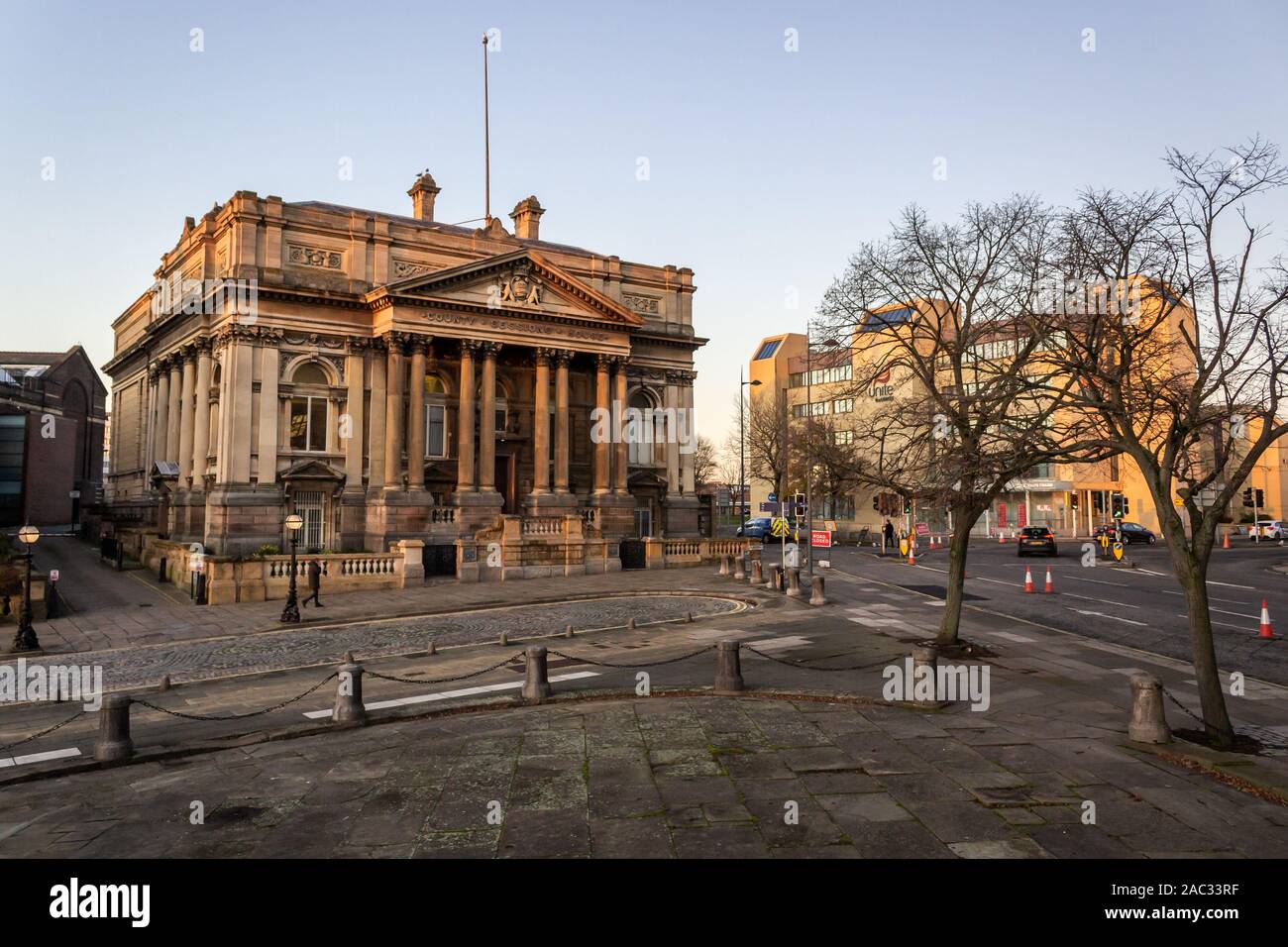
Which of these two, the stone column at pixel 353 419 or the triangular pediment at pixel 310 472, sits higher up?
the stone column at pixel 353 419

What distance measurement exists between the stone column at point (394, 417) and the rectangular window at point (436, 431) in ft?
9.91

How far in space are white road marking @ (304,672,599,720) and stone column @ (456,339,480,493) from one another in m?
23.3

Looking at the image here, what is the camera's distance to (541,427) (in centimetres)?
3959

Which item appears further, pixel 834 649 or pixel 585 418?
pixel 585 418

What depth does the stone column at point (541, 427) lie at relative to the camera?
129ft

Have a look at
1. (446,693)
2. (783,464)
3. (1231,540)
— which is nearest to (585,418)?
(783,464)

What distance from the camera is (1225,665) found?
1512 centimetres

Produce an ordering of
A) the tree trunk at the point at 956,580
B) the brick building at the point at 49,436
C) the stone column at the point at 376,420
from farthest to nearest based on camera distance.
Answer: the brick building at the point at 49,436 < the stone column at the point at 376,420 < the tree trunk at the point at 956,580

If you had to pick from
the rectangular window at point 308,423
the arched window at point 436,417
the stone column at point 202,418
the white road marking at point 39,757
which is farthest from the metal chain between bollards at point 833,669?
the stone column at point 202,418

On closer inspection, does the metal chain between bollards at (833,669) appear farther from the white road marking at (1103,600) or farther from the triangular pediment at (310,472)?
the triangular pediment at (310,472)

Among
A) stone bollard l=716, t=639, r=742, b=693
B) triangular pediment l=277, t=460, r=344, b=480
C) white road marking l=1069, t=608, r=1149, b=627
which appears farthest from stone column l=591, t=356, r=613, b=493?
stone bollard l=716, t=639, r=742, b=693

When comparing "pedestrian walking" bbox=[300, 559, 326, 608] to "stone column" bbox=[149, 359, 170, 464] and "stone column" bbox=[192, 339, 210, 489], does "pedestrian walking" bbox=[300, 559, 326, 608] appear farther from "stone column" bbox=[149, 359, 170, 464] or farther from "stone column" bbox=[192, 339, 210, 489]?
"stone column" bbox=[149, 359, 170, 464]
